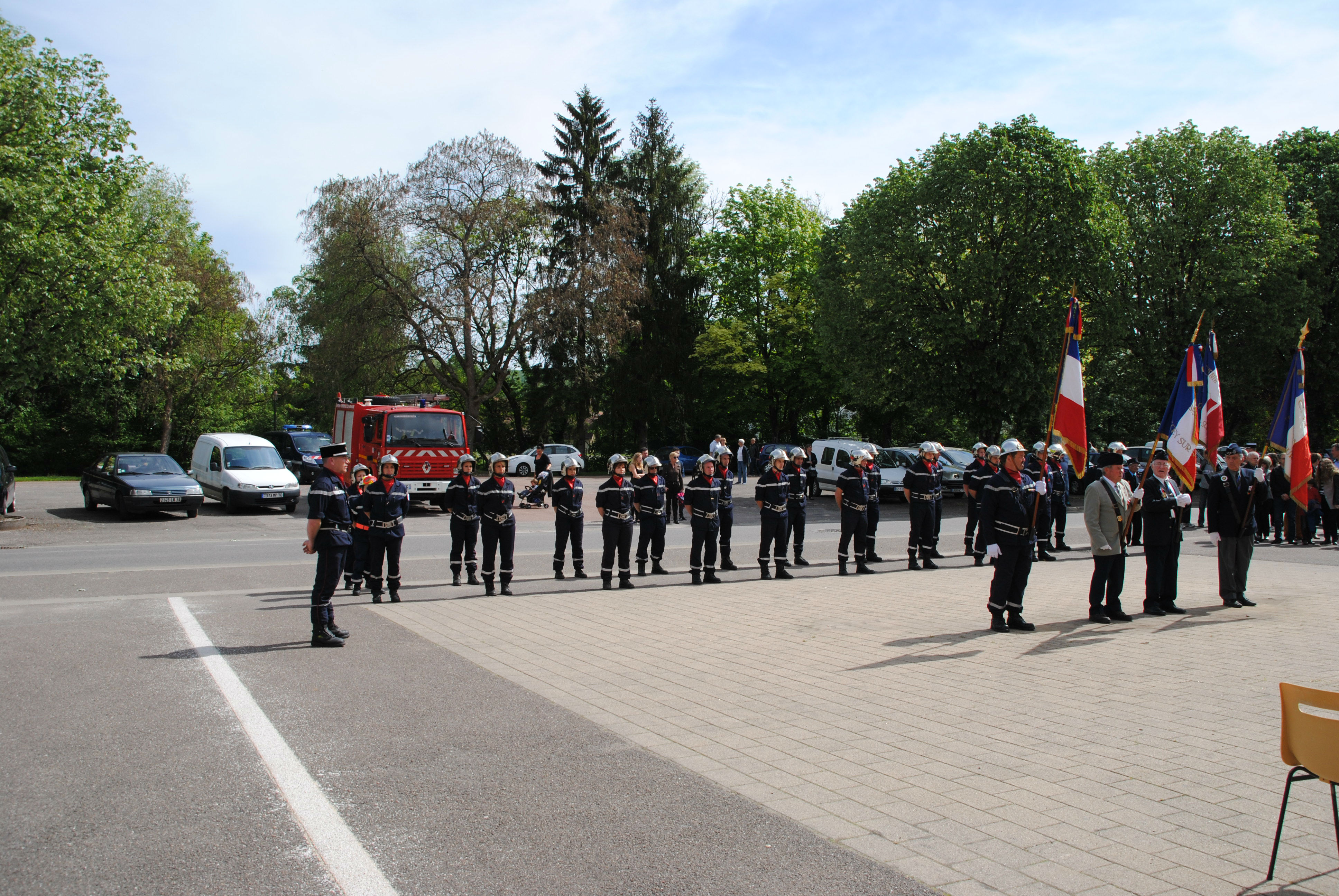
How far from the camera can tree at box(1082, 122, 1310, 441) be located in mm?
35344

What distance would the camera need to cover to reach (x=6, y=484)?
22.1 m

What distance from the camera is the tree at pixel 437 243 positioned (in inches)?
1577

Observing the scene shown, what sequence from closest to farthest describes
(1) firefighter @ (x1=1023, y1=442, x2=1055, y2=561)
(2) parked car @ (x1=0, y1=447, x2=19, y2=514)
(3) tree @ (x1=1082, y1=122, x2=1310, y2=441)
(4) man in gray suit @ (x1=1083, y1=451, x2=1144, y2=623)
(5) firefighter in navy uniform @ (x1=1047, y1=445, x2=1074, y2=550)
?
(4) man in gray suit @ (x1=1083, y1=451, x2=1144, y2=623), (1) firefighter @ (x1=1023, y1=442, x2=1055, y2=561), (5) firefighter in navy uniform @ (x1=1047, y1=445, x2=1074, y2=550), (2) parked car @ (x1=0, y1=447, x2=19, y2=514), (3) tree @ (x1=1082, y1=122, x2=1310, y2=441)

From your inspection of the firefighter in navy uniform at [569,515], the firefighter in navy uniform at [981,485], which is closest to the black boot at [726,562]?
the firefighter in navy uniform at [569,515]

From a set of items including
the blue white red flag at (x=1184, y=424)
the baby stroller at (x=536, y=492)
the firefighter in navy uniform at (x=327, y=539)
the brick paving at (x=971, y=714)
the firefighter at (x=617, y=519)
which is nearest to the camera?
the brick paving at (x=971, y=714)

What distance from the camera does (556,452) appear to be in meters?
40.7

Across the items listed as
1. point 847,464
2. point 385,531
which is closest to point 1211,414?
point 385,531

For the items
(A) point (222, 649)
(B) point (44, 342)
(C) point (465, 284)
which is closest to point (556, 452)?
(C) point (465, 284)

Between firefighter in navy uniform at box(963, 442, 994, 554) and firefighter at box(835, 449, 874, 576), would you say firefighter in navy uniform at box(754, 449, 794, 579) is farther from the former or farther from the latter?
firefighter in navy uniform at box(963, 442, 994, 554)

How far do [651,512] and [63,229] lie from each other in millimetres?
16274

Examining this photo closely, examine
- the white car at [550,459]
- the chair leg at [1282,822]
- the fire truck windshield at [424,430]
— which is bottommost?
the chair leg at [1282,822]

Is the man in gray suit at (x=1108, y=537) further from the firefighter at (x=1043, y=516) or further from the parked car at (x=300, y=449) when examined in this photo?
the parked car at (x=300, y=449)

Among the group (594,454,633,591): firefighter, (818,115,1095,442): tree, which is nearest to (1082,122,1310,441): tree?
(818,115,1095,442): tree

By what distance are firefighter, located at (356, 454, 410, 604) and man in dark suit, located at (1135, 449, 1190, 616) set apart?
28.5 ft
